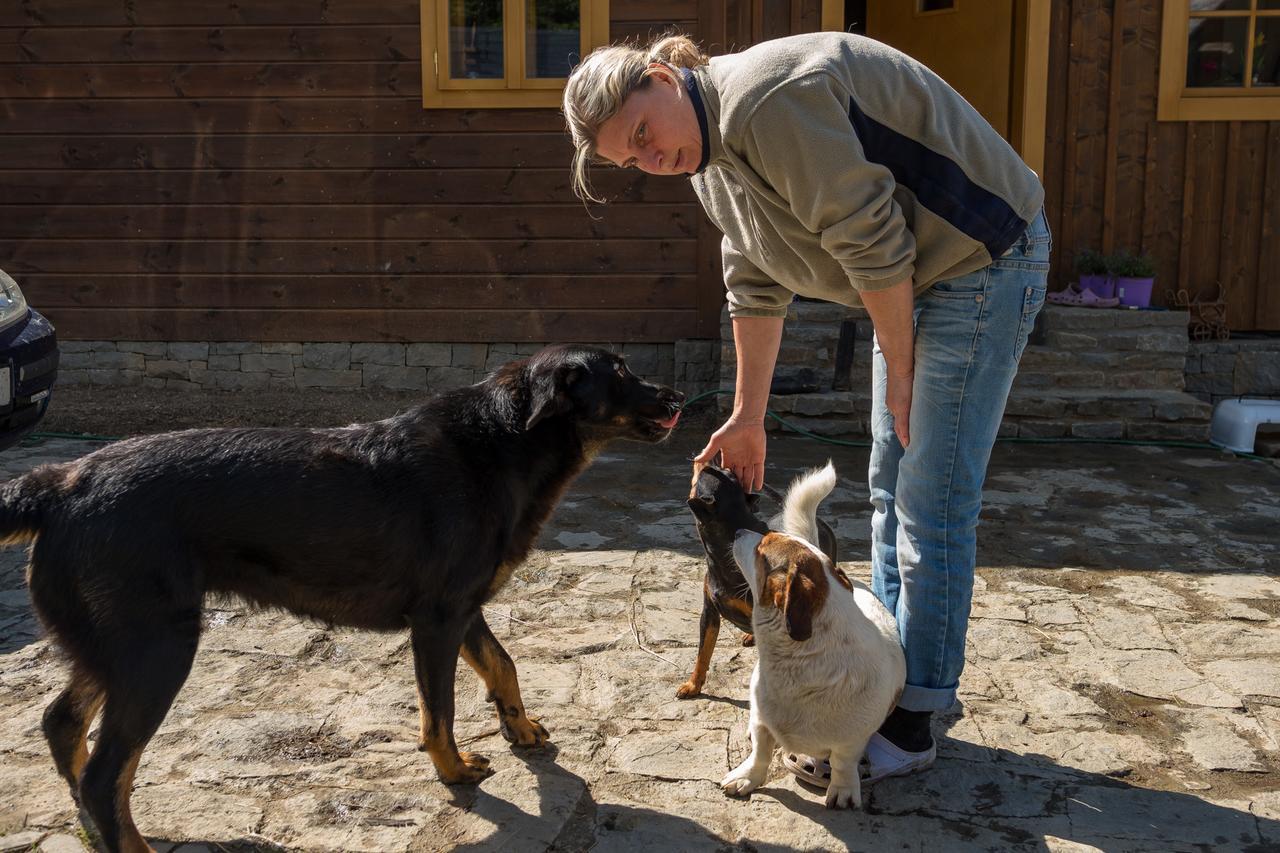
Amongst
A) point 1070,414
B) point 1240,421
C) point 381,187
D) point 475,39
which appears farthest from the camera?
point 381,187

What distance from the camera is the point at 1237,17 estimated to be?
757cm

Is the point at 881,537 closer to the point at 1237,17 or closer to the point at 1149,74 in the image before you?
the point at 1149,74

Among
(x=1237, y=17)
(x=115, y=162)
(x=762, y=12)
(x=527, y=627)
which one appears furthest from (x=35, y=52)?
(x=1237, y=17)

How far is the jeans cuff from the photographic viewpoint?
2.95m

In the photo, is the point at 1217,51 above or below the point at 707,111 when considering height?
above

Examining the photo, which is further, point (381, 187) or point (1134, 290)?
point (381, 187)

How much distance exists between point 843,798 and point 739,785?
10.3 inches

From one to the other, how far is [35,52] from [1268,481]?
8.46 meters

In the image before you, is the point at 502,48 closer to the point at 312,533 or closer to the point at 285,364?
the point at 285,364

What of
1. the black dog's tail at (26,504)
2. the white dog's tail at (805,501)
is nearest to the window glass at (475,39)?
the white dog's tail at (805,501)

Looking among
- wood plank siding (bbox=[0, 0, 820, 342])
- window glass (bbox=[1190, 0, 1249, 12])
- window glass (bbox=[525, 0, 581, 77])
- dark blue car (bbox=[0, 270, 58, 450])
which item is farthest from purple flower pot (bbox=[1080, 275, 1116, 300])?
dark blue car (bbox=[0, 270, 58, 450])

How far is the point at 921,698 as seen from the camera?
9.70ft

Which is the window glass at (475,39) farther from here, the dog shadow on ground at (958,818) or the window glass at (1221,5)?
the dog shadow on ground at (958,818)

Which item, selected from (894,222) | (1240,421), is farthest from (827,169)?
(1240,421)
